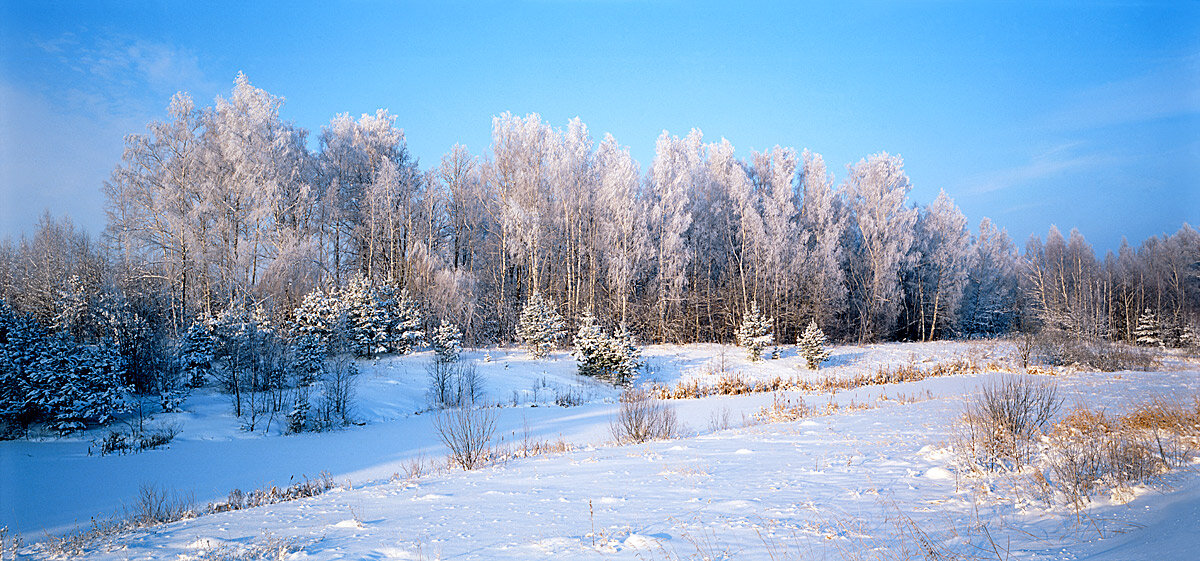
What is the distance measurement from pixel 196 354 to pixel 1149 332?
127 ft

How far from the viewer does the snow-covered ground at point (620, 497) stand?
13.1ft

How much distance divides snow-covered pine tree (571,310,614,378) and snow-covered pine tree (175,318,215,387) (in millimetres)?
12002

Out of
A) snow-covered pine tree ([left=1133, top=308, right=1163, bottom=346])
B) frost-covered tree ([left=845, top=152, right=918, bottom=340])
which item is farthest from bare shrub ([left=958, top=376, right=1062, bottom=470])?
frost-covered tree ([left=845, top=152, right=918, bottom=340])

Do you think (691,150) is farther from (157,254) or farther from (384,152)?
(157,254)

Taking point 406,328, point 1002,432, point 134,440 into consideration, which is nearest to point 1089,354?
point 1002,432

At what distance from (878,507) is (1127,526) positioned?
1545mm

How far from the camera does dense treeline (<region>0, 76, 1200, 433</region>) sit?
78.5 ft

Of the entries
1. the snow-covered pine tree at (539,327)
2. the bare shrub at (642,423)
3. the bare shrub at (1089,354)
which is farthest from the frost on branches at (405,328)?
the bare shrub at (1089,354)

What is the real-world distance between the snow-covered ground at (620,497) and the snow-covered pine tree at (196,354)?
3.42 meters

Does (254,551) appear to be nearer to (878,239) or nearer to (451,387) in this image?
(451,387)

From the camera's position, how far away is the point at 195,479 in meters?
9.54

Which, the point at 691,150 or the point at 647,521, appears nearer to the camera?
the point at 647,521

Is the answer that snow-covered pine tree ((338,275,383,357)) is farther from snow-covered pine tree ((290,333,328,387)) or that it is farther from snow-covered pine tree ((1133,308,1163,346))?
snow-covered pine tree ((1133,308,1163,346))

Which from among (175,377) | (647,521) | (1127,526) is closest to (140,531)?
(647,521)
